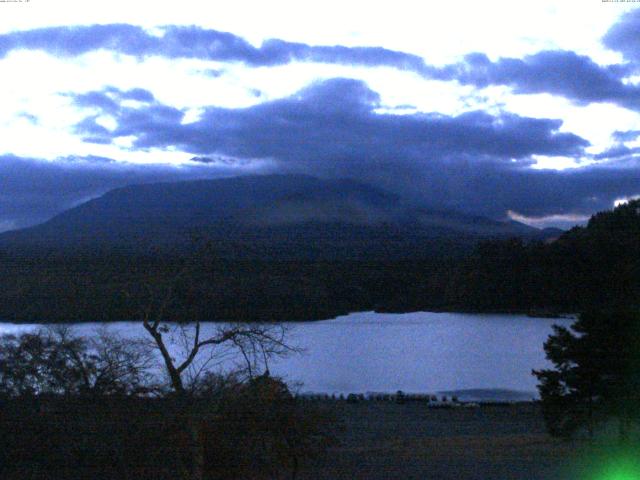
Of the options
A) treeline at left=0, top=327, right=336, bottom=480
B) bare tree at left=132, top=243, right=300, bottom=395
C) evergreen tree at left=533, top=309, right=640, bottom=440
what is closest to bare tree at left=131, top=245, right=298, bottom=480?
bare tree at left=132, top=243, right=300, bottom=395

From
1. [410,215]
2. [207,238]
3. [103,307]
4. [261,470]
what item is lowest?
[261,470]

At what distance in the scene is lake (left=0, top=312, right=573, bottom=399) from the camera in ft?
40.3

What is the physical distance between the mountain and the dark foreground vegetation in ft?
0.86

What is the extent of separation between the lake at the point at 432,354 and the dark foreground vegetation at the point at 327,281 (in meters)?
0.46

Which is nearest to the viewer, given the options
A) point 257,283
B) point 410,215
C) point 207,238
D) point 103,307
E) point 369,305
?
point 207,238

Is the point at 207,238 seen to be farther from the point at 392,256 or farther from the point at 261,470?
the point at 392,256

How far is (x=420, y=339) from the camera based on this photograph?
16.1m

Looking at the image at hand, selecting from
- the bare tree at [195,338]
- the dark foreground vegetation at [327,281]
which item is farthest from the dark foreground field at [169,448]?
the dark foreground vegetation at [327,281]

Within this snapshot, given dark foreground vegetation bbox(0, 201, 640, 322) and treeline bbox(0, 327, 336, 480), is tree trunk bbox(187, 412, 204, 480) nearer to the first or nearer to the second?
treeline bbox(0, 327, 336, 480)

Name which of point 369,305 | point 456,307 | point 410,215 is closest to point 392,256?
point 369,305

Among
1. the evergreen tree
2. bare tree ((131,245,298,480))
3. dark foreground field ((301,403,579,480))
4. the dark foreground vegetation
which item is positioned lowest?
dark foreground field ((301,403,579,480))

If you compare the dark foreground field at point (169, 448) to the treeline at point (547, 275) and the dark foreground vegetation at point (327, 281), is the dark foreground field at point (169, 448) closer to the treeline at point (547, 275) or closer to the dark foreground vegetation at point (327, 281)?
the dark foreground vegetation at point (327, 281)

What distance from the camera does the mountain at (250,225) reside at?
887 cm

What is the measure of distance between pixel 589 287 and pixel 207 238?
11.1 meters
